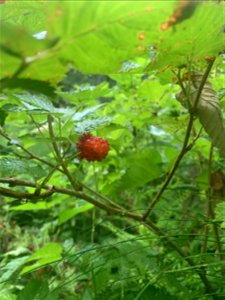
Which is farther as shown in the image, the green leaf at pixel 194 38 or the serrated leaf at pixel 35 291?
the serrated leaf at pixel 35 291

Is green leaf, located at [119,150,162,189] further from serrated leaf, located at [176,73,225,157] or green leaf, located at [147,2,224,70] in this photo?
green leaf, located at [147,2,224,70]

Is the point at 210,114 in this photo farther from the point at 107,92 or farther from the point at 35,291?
the point at 35,291

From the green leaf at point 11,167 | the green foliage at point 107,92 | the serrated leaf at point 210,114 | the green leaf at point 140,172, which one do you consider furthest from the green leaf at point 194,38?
the green leaf at point 140,172

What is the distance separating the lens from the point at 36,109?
60 cm

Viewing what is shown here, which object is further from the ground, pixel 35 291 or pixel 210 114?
pixel 210 114

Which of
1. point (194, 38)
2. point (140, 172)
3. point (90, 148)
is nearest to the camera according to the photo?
point (194, 38)

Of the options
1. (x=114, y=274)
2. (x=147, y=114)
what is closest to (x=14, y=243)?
(x=147, y=114)

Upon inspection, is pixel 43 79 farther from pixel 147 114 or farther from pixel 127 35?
pixel 147 114

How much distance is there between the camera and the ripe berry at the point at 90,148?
735 millimetres

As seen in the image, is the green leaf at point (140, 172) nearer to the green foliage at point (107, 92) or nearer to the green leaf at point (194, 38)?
the green foliage at point (107, 92)

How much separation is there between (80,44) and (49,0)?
3cm

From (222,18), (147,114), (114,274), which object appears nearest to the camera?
(222,18)

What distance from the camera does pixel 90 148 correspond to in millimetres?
734

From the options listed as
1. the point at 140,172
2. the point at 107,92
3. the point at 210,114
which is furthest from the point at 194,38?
the point at 140,172
